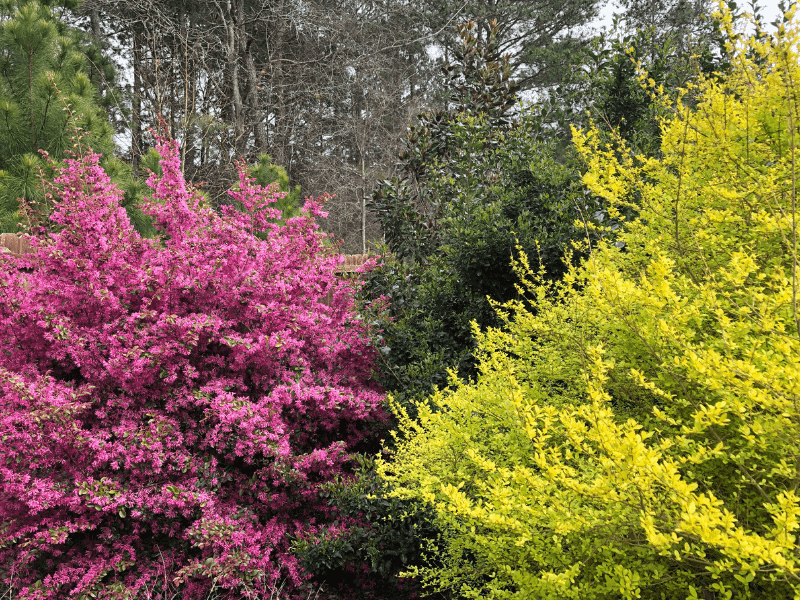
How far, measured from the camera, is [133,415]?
3391mm

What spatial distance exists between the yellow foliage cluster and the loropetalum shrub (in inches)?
48.3

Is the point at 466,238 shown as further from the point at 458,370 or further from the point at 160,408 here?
the point at 160,408

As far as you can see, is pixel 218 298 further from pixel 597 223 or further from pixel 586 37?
pixel 586 37

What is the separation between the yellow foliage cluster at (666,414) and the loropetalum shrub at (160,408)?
4.03 feet

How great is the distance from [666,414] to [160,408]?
3043 mm

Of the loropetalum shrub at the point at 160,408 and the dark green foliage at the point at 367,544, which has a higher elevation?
the loropetalum shrub at the point at 160,408

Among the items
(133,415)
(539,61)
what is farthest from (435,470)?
(539,61)

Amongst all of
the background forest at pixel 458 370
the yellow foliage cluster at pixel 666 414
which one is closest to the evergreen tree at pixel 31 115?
the background forest at pixel 458 370

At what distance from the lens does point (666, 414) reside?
2.21 meters

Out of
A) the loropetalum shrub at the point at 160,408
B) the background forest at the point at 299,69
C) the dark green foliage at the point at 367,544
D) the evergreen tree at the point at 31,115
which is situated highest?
the background forest at the point at 299,69

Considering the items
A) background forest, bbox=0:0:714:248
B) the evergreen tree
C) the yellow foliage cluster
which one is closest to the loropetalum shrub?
the yellow foliage cluster

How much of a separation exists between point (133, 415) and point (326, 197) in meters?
2.25

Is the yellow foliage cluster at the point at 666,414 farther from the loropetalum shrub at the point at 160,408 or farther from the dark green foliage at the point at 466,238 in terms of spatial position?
the loropetalum shrub at the point at 160,408

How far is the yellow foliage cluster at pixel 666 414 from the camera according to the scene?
1557 mm
